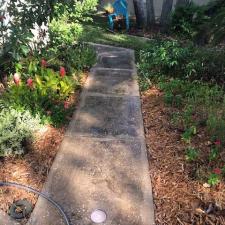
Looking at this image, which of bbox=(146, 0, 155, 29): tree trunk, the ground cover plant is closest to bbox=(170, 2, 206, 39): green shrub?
bbox=(146, 0, 155, 29): tree trunk

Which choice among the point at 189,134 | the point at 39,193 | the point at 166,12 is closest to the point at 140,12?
the point at 166,12

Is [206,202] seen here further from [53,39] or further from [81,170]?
[53,39]

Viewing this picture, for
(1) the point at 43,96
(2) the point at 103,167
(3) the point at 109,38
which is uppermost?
(1) the point at 43,96

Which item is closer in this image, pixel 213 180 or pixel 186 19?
pixel 213 180

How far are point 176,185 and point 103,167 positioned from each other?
0.83 metres

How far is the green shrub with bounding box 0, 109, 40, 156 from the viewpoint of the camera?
3.71m

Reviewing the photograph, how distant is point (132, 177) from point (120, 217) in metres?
0.61

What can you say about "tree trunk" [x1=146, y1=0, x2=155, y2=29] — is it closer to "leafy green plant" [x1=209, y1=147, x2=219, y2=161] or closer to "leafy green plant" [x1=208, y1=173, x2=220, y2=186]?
"leafy green plant" [x1=209, y1=147, x2=219, y2=161]

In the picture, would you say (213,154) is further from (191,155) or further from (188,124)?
(188,124)

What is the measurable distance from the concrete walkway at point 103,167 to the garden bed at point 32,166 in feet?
0.33

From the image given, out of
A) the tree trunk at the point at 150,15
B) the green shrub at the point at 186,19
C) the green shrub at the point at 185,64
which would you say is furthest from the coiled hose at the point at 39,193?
the tree trunk at the point at 150,15

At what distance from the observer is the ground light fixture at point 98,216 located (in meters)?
3.05

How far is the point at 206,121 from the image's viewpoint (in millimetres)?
4445

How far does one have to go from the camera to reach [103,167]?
375 centimetres
